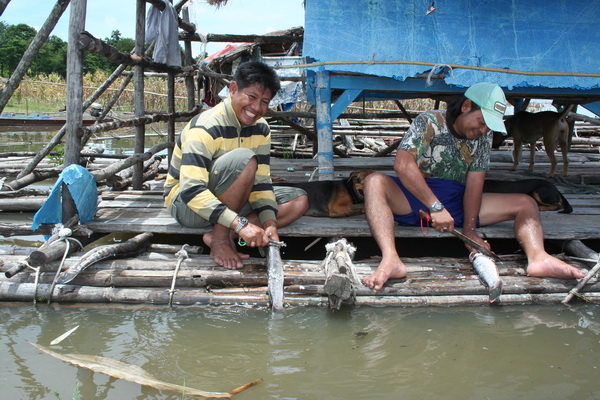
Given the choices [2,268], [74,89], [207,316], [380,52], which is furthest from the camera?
[380,52]

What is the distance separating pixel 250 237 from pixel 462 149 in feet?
5.18

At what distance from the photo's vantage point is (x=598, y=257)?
3100 millimetres

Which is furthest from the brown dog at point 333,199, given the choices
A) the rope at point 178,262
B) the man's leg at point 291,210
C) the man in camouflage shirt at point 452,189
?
the rope at point 178,262

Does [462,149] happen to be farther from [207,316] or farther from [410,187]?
[207,316]

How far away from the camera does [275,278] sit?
285cm

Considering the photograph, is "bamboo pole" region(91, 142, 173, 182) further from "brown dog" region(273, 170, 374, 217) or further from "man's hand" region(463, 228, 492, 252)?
"man's hand" region(463, 228, 492, 252)

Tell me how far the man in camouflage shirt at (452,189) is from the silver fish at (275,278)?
20.0 inches

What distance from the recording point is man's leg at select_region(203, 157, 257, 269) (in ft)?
9.74

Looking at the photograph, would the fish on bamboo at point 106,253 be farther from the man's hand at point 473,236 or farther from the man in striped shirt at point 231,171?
the man's hand at point 473,236

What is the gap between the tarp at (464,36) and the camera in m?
3.97

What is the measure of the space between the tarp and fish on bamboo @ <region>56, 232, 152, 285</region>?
1966mm

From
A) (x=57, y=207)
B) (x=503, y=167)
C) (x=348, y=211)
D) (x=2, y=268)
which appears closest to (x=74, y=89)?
(x=57, y=207)

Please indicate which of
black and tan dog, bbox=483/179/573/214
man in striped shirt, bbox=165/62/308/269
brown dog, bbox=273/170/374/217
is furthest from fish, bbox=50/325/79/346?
black and tan dog, bbox=483/179/573/214

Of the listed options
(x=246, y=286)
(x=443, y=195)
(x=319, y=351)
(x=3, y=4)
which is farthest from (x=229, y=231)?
(x=3, y=4)
